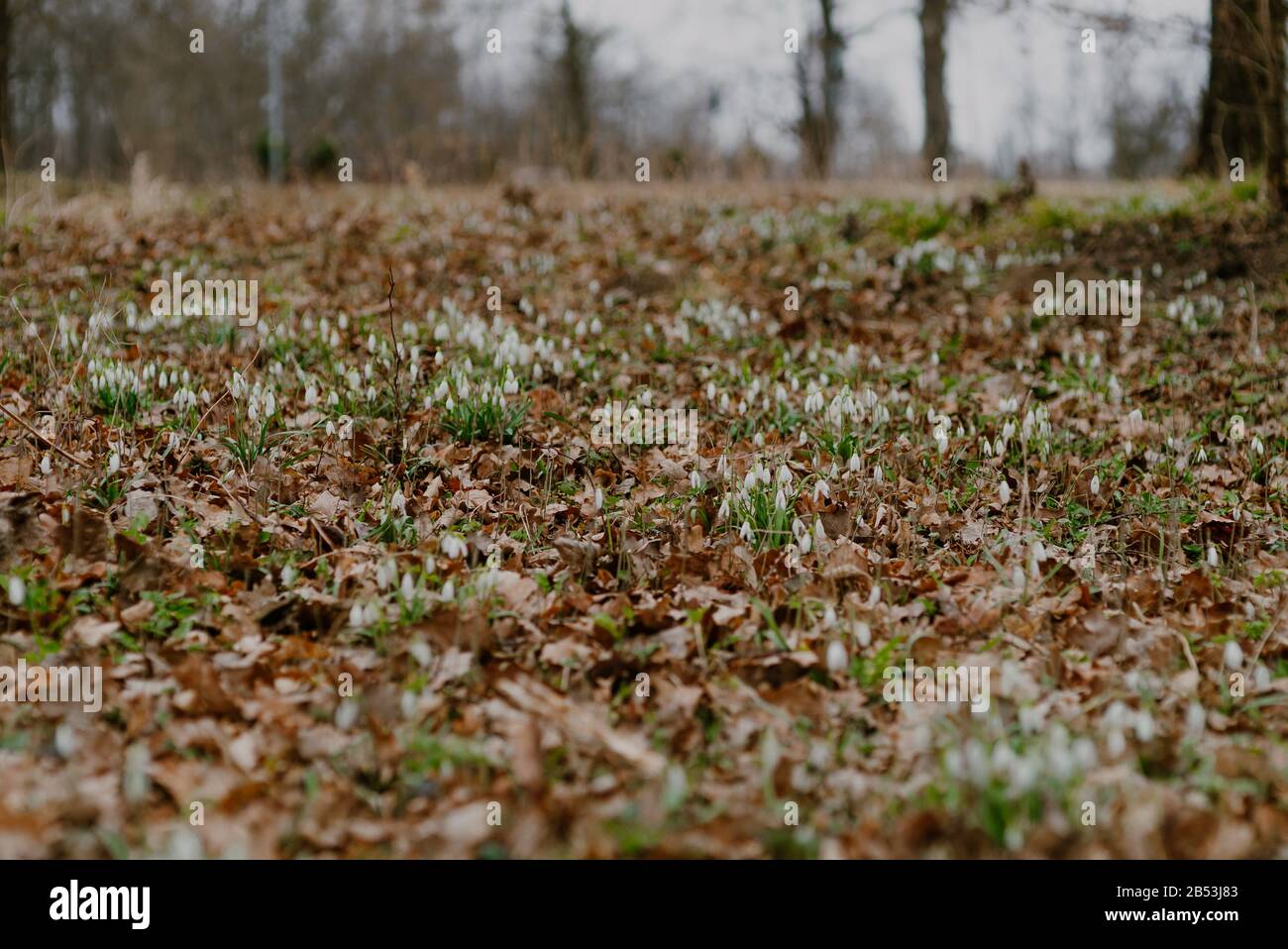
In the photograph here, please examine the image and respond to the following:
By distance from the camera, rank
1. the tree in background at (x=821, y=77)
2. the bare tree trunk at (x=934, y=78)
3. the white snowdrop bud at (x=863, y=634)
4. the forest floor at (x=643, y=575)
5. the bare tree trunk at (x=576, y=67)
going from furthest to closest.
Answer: the bare tree trunk at (x=576, y=67)
the tree in background at (x=821, y=77)
the bare tree trunk at (x=934, y=78)
the white snowdrop bud at (x=863, y=634)
the forest floor at (x=643, y=575)

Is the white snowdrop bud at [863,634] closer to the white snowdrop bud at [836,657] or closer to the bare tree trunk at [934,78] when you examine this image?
the white snowdrop bud at [836,657]

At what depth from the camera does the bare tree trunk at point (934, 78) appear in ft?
49.2

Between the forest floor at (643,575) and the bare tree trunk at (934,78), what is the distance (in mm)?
8168

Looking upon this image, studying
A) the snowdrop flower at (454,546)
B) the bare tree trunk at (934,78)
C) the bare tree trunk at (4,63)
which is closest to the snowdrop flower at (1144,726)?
the snowdrop flower at (454,546)

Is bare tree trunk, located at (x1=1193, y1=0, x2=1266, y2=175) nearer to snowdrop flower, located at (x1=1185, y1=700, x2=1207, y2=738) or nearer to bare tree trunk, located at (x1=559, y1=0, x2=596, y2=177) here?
snowdrop flower, located at (x1=1185, y1=700, x2=1207, y2=738)

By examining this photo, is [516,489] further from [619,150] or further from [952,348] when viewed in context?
[619,150]

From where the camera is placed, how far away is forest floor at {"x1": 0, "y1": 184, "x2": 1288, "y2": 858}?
7.60 ft

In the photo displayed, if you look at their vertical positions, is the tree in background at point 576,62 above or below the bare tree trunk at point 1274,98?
above

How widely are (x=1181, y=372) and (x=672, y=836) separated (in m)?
5.73

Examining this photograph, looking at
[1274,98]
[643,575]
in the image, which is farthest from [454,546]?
[1274,98]

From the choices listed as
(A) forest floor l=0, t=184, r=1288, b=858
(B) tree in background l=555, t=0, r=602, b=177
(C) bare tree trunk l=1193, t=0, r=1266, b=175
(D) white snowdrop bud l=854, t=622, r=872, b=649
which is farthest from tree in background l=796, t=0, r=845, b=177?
(D) white snowdrop bud l=854, t=622, r=872, b=649

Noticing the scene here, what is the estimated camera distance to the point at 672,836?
7.30 feet
